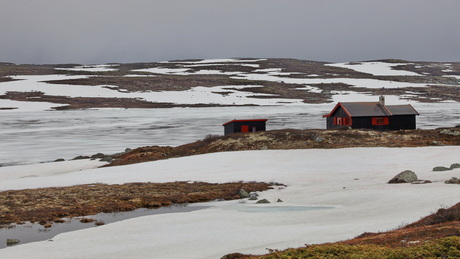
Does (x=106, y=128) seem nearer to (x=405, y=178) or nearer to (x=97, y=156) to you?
(x=97, y=156)

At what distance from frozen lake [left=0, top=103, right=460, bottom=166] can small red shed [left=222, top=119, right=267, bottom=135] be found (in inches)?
262

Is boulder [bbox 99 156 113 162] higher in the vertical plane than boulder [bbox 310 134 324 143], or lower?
lower

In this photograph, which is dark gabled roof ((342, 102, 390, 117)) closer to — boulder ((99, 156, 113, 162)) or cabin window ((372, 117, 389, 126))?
cabin window ((372, 117, 389, 126))

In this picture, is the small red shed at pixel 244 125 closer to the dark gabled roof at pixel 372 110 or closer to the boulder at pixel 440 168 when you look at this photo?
the dark gabled roof at pixel 372 110

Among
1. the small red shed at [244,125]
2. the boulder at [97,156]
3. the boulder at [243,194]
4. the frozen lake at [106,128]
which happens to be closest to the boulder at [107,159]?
the boulder at [97,156]

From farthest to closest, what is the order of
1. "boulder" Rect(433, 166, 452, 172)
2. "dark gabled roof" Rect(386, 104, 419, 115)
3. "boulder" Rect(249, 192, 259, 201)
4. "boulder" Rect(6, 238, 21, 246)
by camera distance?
"dark gabled roof" Rect(386, 104, 419, 115) → "boulder" Rect(433, 166, 452, 172) → "boulder" Rect(249, 192, 259, 201) → "boulder" Rect(6, 238, 21, 246)

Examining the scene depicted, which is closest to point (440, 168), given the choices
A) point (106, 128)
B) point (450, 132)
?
point (450, 132)

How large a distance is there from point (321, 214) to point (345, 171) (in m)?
16.6

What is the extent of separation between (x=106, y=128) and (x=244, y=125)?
31555mm

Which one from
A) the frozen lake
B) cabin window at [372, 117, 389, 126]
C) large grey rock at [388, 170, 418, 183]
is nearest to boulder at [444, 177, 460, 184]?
large grey rock at [388, 170, 418, 183]

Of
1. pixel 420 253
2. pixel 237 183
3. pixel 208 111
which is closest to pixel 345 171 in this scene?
pixel 237 183

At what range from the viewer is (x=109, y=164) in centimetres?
5419

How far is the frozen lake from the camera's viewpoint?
67.1 metres

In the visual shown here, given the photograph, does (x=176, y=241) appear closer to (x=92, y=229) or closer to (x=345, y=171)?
(x=92, y=229)
